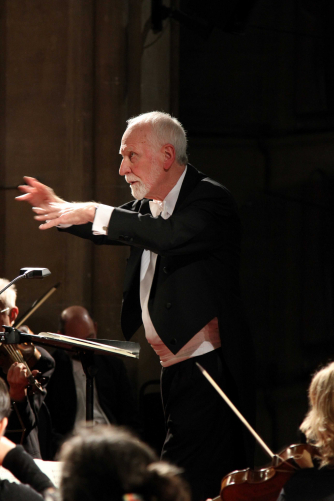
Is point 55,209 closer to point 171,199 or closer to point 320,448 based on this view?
point 171,199

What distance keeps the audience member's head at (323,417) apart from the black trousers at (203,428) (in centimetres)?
49

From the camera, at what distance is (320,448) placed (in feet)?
6.22

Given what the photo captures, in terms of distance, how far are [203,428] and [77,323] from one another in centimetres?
216

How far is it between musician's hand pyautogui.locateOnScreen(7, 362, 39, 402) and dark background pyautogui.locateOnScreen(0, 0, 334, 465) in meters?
1.29

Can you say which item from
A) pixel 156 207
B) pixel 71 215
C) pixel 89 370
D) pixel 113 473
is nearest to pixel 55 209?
pixel 71 215

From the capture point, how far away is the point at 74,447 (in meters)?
1.20

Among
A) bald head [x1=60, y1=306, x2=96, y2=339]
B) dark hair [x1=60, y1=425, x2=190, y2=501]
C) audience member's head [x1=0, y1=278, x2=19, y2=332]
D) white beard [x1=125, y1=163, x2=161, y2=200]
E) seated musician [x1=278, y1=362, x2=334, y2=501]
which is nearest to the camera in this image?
dark hair [x1=60, y1=425, x2=190, y2=501]

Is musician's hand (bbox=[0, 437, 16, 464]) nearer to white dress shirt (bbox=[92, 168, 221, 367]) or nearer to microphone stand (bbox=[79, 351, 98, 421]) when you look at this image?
microphone stand (bbox=[79, 351, 98, 421])

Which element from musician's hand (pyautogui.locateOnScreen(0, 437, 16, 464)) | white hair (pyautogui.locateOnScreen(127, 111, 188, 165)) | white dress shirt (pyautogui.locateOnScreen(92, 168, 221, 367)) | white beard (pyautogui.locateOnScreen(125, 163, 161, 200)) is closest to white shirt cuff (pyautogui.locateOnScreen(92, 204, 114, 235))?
white dress shirt (pyautogui.locateOnScreen(92, 168, 221, 367))

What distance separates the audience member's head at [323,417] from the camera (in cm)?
188

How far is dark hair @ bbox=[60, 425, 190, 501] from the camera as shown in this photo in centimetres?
117

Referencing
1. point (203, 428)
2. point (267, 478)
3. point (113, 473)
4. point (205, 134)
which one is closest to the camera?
point (113, 473)

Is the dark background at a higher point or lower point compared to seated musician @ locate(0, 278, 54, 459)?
higher

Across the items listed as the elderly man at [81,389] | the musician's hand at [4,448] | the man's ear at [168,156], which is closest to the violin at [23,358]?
the elderly man at [81,389]
